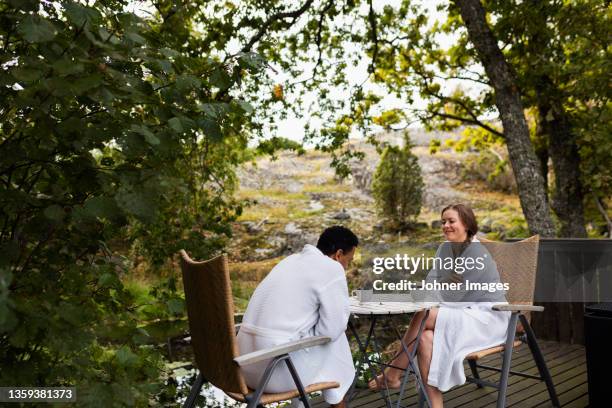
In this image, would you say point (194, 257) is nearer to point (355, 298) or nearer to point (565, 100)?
point (355, 298)

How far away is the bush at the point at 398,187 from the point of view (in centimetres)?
1341

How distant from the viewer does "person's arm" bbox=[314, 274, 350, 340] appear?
2500 millimetres

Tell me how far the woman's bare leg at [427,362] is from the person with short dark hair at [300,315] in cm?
71

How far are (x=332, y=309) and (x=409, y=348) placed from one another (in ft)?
3.45

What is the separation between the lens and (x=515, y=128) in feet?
20.7

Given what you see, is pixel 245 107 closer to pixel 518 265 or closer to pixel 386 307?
pixel 386 307

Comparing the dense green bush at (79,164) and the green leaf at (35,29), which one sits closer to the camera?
the green leaf at (35,29)

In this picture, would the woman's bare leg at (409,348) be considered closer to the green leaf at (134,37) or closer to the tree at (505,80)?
the green leaf at (134,37)

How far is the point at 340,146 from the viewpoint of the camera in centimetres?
820

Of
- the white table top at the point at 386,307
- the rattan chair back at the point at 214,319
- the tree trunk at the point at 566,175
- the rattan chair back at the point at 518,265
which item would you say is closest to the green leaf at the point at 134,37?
the rattan chair back at the point at 214,319

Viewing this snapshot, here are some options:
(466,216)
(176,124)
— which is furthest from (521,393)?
(176,124)

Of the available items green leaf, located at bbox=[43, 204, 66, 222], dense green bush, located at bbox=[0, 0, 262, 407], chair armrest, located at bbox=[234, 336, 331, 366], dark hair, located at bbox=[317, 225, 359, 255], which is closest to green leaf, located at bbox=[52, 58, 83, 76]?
dense green bush, located at bbox=[0, 0, 262, 407]

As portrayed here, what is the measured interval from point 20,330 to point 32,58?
2.24 feet

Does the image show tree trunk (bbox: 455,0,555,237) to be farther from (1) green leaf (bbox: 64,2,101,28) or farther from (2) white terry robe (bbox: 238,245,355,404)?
(1) green leaf (bbox: 64,2,101,28)
